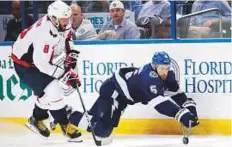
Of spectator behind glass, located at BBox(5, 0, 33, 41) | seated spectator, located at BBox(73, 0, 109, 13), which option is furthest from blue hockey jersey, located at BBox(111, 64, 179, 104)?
spectator behind glass, located at BBox(5, 0, 33, 41)

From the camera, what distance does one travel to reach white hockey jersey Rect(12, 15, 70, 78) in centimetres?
548

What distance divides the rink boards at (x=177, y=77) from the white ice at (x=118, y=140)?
0.21ft

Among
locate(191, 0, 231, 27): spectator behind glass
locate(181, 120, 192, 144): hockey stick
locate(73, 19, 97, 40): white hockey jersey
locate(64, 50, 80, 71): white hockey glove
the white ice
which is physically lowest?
the white ice

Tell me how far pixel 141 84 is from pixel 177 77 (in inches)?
12.5

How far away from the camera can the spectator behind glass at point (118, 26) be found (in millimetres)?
Result: 5684

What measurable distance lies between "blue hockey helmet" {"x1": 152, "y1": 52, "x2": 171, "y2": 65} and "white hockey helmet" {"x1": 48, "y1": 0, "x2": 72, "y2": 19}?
0.70 m

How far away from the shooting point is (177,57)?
5.60 meters

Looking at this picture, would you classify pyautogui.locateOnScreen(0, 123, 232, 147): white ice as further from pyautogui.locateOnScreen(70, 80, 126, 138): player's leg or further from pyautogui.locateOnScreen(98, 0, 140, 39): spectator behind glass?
pyautogui.locateOnScreen(98, 0, 140, 39): spectator behind glass

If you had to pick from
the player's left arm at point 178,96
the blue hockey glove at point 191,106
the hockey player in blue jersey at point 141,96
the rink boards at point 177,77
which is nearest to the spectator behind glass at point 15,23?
the rink boards at point 177,77

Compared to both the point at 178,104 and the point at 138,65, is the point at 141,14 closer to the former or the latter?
the point at 138,65

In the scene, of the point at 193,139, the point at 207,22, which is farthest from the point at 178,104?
the point at 207,22

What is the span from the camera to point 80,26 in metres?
5.75

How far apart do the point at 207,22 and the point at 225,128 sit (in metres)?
0.79

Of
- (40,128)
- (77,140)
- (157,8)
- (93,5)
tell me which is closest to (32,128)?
(40,128)
